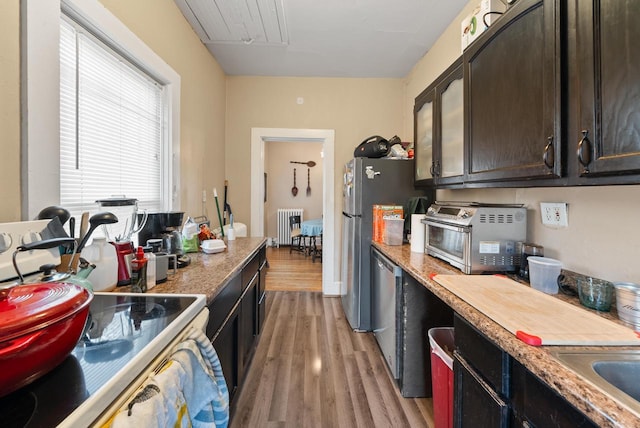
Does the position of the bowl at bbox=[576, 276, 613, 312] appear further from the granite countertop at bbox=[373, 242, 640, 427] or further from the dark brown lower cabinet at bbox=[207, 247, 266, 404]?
the dark brown lower cabinet at bbox=[207, 247, 266, 404]

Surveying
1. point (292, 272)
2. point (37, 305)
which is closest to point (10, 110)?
point (37, 305)

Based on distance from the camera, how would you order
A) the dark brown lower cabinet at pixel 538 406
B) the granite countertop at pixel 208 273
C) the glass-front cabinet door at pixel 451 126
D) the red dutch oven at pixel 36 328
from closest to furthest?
the red dutch oven at pixel 36 328, the dark brown lower cabinet at pixel 538 406, the granite countertop at pixel 208 273, the glass-front cabinet door at pixel 451 126

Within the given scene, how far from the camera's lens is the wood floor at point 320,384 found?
63.0 inches

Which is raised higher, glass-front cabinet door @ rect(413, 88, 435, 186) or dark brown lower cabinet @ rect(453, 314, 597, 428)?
glass-front cabinet door @ rect(413, 88, 435, 186)

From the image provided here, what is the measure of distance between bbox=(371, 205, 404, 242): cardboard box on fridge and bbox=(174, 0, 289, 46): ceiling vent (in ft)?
5.71

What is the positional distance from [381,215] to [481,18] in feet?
4.72

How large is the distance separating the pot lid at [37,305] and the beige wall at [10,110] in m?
0.54

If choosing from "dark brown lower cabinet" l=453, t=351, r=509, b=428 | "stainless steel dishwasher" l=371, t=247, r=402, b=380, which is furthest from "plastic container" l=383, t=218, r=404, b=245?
"dark brown lower cabinet" l=453, t=351, r=509, b=428

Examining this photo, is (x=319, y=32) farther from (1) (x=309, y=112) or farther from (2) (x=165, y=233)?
(2) (x=165, y=233)

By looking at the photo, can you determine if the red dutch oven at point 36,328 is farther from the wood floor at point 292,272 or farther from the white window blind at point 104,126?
the wood floor at point 292,272

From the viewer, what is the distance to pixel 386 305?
207cm

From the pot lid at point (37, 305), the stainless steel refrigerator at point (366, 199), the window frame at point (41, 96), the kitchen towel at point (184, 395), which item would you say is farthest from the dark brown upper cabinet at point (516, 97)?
the window frame at point (41, 96)

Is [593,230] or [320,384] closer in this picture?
[593,230]

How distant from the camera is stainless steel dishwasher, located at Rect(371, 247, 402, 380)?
6.02 feet
